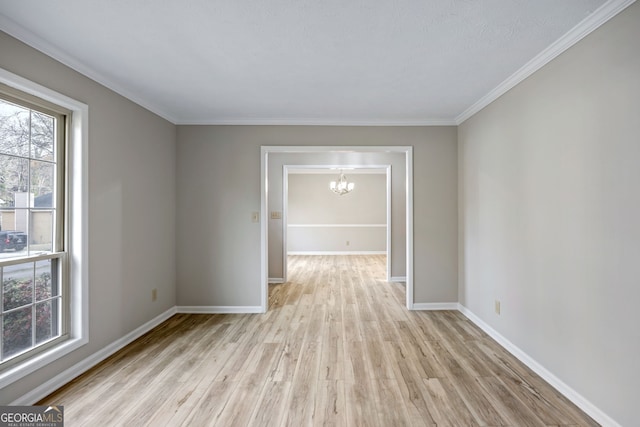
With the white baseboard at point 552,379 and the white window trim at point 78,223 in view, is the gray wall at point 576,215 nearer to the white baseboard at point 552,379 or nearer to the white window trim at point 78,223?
the white baseboard at point 552,379

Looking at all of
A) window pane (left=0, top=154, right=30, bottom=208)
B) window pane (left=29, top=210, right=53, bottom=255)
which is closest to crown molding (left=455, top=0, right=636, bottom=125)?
window pane (left=0, top=154, right=30, bottom=208)

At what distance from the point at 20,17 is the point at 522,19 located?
307 cm

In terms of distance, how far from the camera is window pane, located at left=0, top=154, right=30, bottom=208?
193cm

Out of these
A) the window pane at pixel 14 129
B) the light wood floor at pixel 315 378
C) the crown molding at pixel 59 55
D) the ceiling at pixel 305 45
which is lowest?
the light wood floor at pixel 315 378

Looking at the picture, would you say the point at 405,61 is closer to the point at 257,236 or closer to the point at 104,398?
the point at 257,236

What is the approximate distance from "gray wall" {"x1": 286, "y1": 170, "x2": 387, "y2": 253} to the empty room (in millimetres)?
5090

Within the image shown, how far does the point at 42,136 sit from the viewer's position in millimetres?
2205

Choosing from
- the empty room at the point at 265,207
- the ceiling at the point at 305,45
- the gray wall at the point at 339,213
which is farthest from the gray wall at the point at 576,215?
the gray wall at the point at 339,213

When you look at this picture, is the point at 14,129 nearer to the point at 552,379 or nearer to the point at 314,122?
the point at 314,122

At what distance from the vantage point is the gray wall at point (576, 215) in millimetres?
1690

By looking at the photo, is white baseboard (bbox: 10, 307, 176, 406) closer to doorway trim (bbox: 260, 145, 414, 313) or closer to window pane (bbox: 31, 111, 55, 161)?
doorway trim (bbox: 260, 145, 414, 313)

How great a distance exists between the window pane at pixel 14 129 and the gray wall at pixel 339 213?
708cm

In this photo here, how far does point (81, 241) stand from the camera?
2406 millimetres

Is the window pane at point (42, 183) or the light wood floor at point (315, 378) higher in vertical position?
the window pane at point (42, 183)
